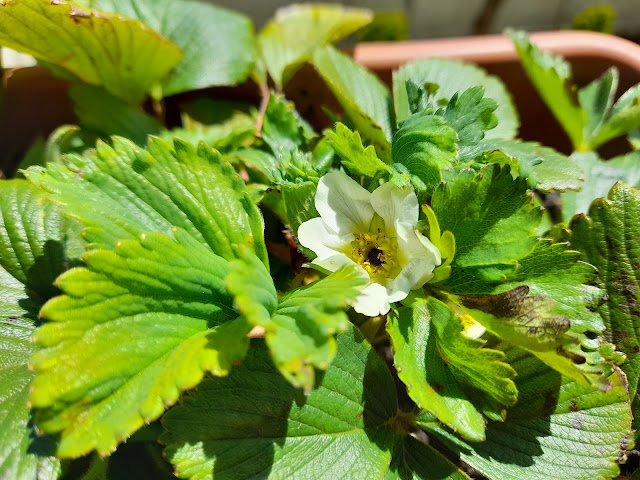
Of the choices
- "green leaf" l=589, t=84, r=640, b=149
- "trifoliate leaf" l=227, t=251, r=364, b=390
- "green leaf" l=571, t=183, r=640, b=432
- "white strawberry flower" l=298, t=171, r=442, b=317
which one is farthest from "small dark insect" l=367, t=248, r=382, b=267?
"green leaf" l=589, t=84, r=640, b=149

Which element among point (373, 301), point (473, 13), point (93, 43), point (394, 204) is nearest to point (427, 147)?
point (394, 204)

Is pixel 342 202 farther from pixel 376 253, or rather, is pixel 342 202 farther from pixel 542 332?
pixel 542 332

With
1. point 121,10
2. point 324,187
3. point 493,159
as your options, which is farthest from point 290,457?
point 121,10

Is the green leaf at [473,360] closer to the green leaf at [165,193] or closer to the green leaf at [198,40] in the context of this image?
the green leaf at [165,193]

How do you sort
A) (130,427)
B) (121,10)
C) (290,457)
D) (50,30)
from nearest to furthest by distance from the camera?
1. (130,427)
2. (290,457)
3. (50,30)
4. (121,10)

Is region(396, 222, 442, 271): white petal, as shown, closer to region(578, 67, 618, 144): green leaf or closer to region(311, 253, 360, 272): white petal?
region(311, 253, 360, 272): white petal

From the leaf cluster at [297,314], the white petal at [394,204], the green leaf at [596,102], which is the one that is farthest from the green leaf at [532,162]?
the green leaf at [596,102]

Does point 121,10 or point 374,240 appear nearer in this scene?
point 374,240

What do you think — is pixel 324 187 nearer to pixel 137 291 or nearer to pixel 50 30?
pixel 137 291
